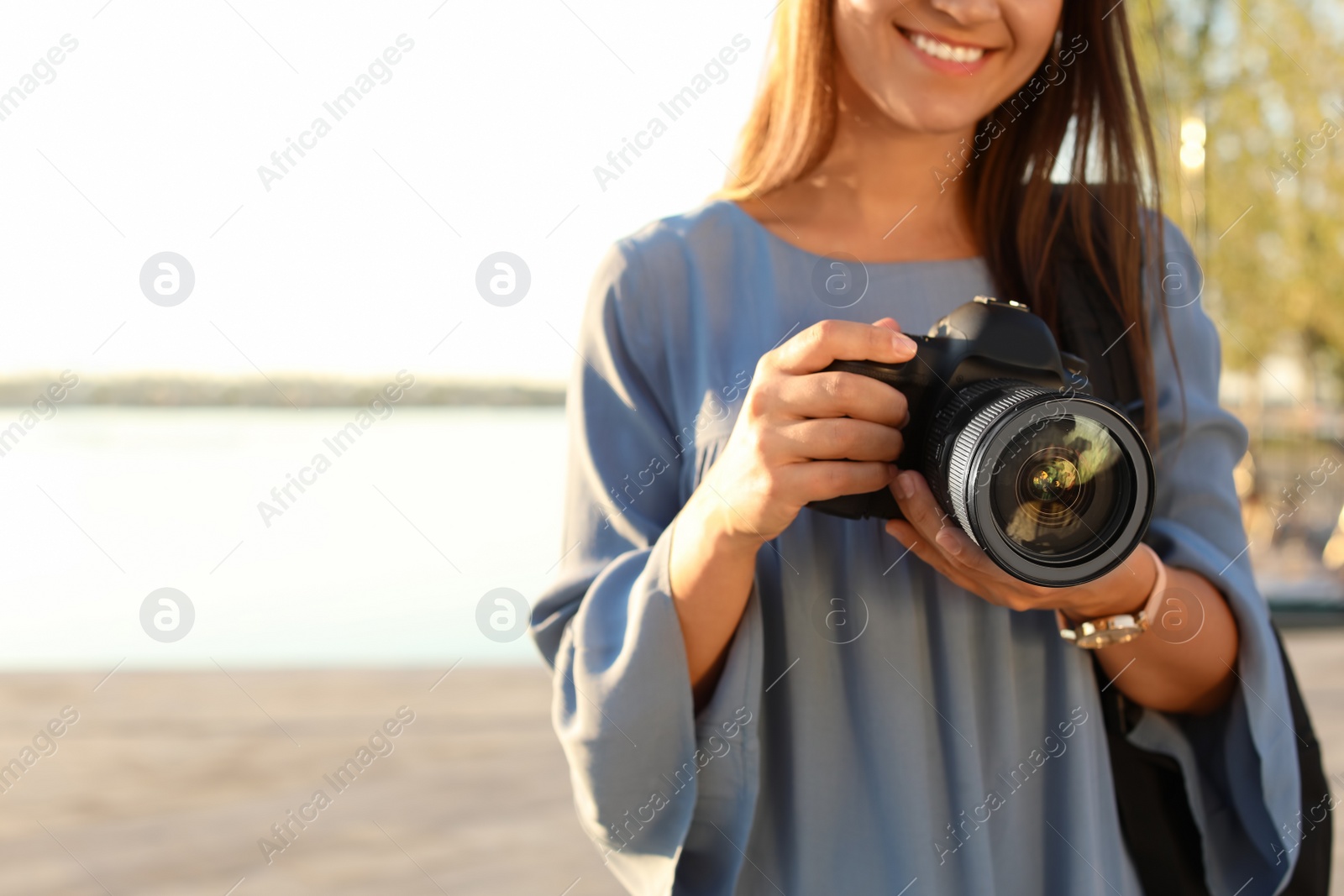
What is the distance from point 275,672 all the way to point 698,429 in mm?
3893

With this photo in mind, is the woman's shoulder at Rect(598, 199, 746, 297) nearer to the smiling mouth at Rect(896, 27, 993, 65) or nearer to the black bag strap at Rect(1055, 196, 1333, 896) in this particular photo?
the smiling mouth at Rect(896, 27, 993, 65)

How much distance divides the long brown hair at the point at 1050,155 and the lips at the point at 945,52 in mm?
124

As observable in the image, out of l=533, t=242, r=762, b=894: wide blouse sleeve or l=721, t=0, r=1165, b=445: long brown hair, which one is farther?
l=721, t=0, r=1165, b=445: long brown hair

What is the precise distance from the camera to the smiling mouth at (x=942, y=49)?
91 centimetres

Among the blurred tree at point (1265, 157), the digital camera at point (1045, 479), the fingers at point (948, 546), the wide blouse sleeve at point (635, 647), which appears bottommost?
the wide blouse sleeve at point (635, 647)

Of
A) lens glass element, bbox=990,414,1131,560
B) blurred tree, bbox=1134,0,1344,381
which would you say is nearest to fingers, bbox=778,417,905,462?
lens glass element, bbox=990,414,1131,560

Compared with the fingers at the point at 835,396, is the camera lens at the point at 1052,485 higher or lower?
higher

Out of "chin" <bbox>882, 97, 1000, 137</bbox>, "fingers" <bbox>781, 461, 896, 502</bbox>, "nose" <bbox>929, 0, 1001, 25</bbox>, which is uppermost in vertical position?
"nose" <bbox>929, 0, 1001, 25</bbox>

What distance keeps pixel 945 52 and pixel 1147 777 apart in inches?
25.8

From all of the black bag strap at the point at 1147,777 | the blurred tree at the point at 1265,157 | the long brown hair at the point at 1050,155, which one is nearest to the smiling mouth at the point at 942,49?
the long brown hair at the point at 1050,155

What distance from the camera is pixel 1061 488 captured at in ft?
2.51

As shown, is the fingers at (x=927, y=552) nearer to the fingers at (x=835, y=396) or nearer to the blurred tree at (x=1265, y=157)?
the fingers at (x=835, y=396)

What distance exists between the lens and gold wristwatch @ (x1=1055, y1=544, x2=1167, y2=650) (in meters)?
0.85

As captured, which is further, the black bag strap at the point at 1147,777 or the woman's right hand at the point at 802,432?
the black bag strap at the point at 1147,777
